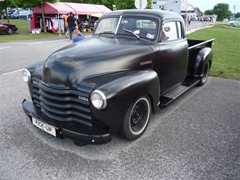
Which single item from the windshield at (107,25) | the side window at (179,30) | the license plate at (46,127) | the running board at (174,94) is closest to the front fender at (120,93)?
the license plate at (46,127)

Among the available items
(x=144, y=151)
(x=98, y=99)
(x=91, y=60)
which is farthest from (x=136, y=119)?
(x=91, y=60)

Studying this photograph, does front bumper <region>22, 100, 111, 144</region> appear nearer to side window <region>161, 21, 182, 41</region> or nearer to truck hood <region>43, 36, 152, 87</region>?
truck hood <region>43, 36, 152, 87</region>

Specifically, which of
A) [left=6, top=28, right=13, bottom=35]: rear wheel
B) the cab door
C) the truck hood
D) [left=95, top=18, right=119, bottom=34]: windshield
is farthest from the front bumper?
[left=6, top=28, right=13, bottom=35]: rear wheel

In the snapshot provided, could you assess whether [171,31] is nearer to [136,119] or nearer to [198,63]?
[198,63]

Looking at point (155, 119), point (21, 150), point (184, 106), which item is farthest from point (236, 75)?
point (21, 150)

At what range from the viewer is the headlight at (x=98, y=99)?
3.05 metres

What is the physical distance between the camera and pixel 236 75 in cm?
795

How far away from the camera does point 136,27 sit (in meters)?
4.55

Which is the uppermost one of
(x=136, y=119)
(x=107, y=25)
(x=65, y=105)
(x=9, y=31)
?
(x=9, y=31)

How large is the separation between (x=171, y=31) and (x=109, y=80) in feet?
7.46

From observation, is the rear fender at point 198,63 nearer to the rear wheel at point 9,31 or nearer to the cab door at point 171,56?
the cab door at point 171,56

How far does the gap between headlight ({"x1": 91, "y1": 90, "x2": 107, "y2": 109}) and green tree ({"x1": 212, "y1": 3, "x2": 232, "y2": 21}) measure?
125841mm

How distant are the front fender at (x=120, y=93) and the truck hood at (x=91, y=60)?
22 centimetres

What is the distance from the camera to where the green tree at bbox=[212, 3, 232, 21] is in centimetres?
11809
